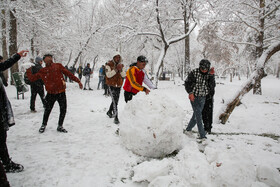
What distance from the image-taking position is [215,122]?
19.9ft

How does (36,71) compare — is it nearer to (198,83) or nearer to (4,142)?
(4,142)

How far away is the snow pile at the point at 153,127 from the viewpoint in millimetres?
3061

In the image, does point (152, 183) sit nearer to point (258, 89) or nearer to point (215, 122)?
point (215, 122)

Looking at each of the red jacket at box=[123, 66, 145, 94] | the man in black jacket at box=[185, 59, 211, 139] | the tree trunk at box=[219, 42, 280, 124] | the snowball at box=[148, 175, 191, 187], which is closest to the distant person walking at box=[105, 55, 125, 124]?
the red jacket at box=[123, 66, 145, 94]

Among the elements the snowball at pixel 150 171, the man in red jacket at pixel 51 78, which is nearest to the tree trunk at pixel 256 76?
the snowball at pixel 150 171

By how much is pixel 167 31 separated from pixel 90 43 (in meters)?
10.4

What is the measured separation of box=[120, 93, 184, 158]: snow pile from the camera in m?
3.06

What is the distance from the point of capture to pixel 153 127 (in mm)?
3064

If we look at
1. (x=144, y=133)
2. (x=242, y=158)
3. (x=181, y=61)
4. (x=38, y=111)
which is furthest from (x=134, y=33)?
(x=181, y=61)

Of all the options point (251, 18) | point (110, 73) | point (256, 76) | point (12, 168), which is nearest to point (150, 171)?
point (12, 168)

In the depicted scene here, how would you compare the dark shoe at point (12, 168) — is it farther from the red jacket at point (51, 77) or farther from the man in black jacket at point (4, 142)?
the red jacket at point (51, 77)

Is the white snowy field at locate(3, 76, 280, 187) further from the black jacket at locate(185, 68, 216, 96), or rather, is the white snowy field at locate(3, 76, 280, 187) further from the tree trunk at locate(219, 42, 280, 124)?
→ the tree trunk at locate(219, 42, 280, 124)

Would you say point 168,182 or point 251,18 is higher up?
point 251,18

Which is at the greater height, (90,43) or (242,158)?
(90,43)
